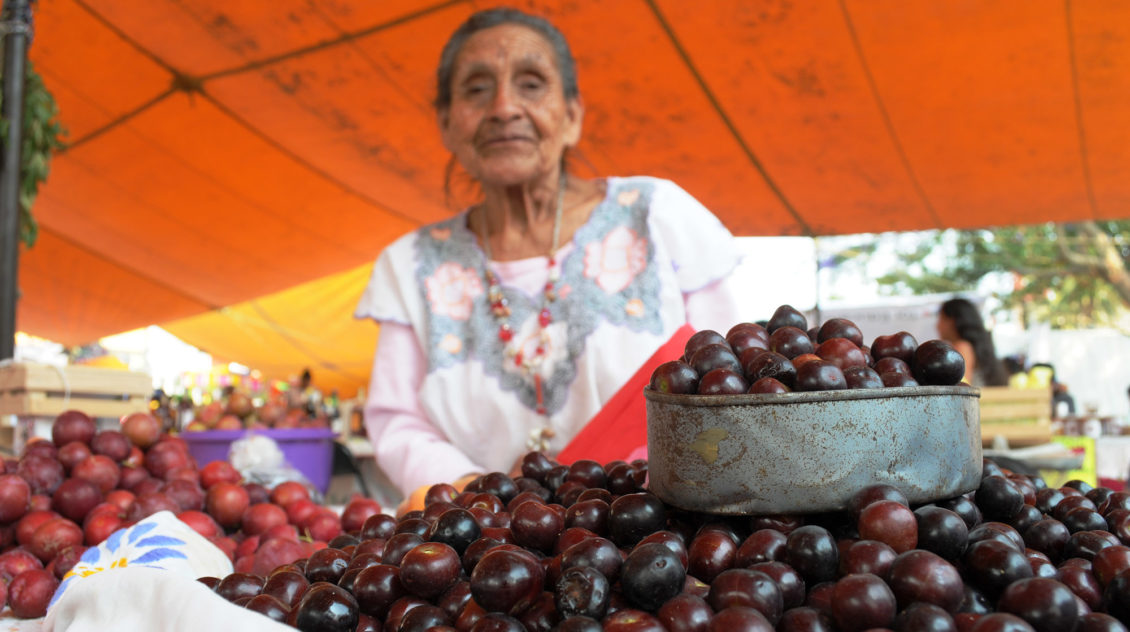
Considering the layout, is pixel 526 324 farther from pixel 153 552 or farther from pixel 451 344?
pixel 153 552

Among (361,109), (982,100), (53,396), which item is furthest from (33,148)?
(982,100)

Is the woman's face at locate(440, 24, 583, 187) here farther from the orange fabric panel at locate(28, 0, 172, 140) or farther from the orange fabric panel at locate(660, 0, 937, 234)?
the orange fabric panel at locate(28, 0, 172, 140)

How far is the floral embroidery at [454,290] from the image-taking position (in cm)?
203

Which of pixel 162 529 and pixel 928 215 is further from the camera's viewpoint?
pixel 928 215

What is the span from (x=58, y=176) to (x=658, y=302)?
478 centimetres

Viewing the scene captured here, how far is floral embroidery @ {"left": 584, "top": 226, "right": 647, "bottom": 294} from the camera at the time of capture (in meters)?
1.93

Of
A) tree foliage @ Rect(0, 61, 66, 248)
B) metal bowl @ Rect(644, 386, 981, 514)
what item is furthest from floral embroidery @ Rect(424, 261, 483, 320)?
tree foliage @ Rect(0, 61, 66, 248)

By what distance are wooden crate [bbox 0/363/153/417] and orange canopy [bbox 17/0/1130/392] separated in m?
1.37

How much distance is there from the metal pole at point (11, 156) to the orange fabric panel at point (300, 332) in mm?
3996

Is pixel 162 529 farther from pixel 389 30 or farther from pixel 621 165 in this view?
pixel 621 165

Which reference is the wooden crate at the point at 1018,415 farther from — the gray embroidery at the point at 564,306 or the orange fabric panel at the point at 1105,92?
the gray embroidery at the point at 564,306

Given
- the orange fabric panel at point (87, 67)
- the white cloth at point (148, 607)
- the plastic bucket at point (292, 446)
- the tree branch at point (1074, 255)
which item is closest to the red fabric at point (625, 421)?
the white cloth at point (148, 607)

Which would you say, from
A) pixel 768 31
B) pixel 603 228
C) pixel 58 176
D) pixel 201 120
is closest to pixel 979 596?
pixel 603 228

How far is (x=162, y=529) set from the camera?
117cm
